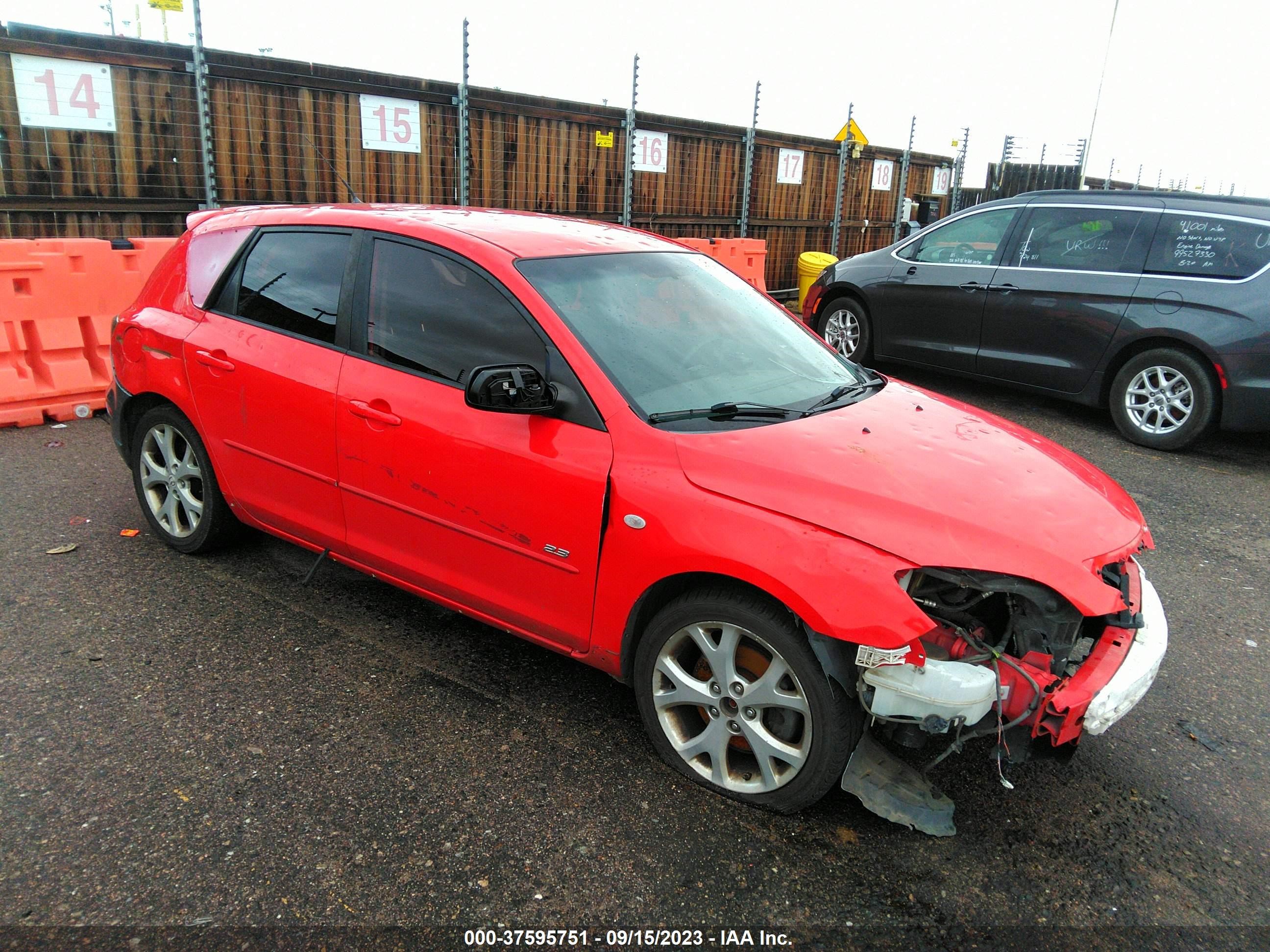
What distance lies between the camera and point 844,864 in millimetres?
2639

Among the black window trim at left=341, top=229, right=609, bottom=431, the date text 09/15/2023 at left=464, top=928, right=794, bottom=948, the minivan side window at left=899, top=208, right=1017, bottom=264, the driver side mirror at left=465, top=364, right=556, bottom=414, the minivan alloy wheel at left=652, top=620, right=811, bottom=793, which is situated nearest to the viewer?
the date text 09/15/2023 at left=464, top=928, right=794, bottom=948

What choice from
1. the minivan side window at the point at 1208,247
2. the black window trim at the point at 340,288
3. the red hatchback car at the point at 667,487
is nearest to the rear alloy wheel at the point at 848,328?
the minivan side window at the point at 1208,247

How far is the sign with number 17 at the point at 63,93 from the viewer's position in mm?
7477

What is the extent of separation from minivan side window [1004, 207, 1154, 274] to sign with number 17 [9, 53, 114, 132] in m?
8.14

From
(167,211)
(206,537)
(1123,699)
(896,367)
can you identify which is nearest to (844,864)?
(1123,699)

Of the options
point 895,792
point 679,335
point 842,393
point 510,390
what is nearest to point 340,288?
point 510,390

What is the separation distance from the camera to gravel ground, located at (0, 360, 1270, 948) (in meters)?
2.43

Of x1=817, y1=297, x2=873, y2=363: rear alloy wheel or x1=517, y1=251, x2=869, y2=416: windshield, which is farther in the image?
x1=817, y1=297, x2=873, y2=363: rear alloy wheel

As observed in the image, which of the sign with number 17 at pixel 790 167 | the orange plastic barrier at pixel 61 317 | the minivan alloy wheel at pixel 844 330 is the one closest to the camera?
the orange plastic barrier at pixel 61 317

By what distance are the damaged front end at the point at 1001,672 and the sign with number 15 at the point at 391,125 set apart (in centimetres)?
885

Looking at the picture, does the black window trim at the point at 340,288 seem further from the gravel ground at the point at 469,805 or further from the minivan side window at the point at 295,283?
the gravel ground at the point at 469,805

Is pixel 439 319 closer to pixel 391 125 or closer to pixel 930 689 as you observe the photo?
pixel 930 689

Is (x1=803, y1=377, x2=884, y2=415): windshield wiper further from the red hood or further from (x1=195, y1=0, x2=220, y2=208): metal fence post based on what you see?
(x1=195, y1=0, x2=220, y2=208): metal fence post

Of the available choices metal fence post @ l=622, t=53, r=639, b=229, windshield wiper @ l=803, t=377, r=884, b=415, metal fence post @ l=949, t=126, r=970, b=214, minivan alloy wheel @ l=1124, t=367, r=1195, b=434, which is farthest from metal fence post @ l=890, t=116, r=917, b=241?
windshield wiper @ l=803, t=377, r=884, b=415
